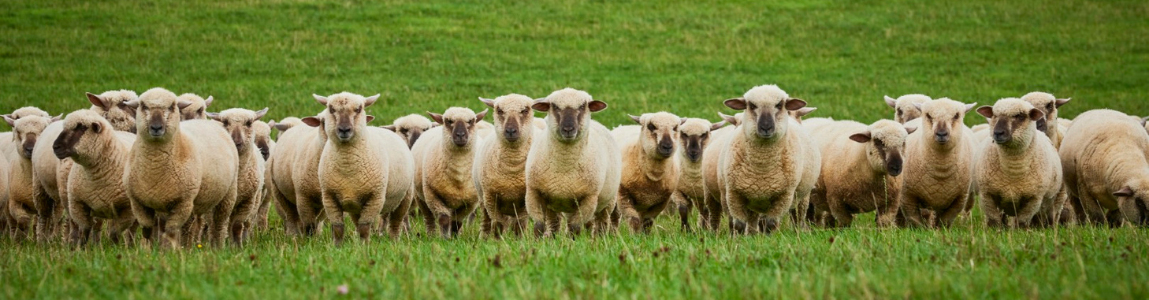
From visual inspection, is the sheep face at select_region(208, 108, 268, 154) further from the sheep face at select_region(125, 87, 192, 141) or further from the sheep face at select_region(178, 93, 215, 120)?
the sheep face at select_region(125, 87, 192, 141)

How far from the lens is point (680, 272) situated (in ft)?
20.3

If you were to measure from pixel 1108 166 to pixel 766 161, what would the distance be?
3.48 m

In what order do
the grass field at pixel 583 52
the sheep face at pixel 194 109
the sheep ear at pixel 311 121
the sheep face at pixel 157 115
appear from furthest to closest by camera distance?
the grass field at pixel 583 52
the sheep face at pixel 194 109
the sheep ear at pixel 311 121
the sheep face at pixel 157 115

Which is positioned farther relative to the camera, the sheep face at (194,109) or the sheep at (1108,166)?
the sheep face at (194,109)

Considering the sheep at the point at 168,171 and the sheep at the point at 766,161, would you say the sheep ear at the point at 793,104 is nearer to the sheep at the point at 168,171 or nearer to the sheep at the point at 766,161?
the sheep at the point at 766,161

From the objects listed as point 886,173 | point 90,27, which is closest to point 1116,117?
point 886,173

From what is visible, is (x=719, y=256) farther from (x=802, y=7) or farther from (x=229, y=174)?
(x=802, y=7)

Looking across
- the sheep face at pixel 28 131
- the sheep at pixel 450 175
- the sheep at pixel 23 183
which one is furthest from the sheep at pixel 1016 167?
the sheep face at pixel 28 131

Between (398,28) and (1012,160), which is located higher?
(1012,160)

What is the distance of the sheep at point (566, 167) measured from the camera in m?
→ 10.0

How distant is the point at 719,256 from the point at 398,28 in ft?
91.6

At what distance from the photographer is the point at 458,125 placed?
11.7 meters

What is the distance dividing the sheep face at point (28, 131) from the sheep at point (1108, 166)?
1006cm

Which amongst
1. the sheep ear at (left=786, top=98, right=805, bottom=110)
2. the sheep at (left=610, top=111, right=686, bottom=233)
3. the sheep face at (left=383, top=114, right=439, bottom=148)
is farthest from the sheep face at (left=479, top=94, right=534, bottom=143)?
the sheep face at (left=383, top=114, right=439, bottom=148)
